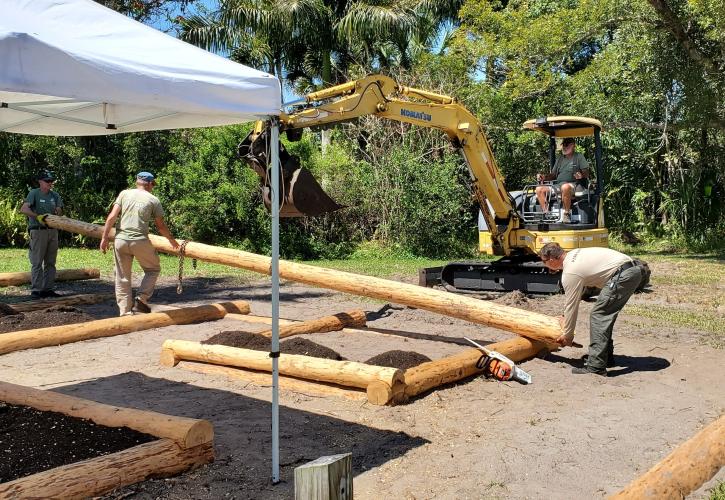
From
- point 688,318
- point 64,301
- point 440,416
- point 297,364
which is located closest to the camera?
point 440,416

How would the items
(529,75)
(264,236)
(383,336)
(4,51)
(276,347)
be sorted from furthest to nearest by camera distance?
(529,75) < (264,236) < (383,336) < (276,347) < (4,51)

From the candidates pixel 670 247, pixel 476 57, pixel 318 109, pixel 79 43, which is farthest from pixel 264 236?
pixel 79 43

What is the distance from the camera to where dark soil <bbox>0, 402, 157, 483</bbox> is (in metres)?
4.86

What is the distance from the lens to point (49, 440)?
5.23 m

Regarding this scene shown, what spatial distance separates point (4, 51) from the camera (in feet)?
12.9

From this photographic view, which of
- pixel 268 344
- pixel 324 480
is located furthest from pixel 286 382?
pixel 324 480

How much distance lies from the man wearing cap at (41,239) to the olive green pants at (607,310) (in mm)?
8740

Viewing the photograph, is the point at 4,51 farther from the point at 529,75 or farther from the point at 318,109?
the point at 529,75

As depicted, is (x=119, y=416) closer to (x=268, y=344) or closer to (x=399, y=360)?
(x=268, y=344)

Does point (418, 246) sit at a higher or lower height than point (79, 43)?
lower

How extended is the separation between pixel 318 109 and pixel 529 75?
43.5 ft

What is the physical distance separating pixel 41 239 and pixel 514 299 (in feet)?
25.4

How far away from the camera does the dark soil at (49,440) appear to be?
486cm

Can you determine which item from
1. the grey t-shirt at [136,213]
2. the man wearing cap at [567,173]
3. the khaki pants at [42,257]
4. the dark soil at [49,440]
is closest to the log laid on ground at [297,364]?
the dark soil at [49,440]
